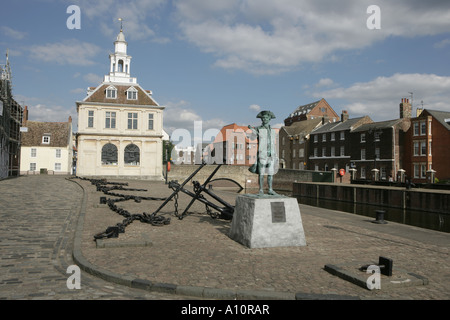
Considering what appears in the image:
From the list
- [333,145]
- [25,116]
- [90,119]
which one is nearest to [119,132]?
[90,119]

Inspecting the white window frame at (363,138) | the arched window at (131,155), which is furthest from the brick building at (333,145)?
the arched window at (131,155)

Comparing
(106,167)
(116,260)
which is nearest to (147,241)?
(116,260)

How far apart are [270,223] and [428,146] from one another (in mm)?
45962

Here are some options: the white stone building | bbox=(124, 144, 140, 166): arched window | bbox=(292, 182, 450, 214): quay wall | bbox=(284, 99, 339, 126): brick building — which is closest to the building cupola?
the white stone building

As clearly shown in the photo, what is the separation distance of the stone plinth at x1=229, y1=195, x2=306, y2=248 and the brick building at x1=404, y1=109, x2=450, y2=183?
43039 mm

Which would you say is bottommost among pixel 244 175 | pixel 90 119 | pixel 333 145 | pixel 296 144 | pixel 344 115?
pixel 244 175

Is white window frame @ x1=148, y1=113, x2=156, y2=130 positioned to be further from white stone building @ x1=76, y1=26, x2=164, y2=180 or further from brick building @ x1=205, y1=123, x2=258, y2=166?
brick building @ x1=205, y1=123, x2=258, y2=166

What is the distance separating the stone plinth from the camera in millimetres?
7930

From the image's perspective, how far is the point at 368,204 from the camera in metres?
34.1

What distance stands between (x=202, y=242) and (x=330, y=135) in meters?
57.4

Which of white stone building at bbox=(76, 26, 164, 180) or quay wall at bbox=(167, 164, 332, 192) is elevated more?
→ white stone building at bbox=(76, 26, 164, 180)

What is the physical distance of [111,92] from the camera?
43219mm

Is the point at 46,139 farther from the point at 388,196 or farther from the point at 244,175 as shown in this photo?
the point at 388,196

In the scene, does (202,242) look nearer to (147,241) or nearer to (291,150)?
(147,241)
